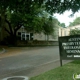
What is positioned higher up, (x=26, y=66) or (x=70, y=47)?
(x=70, y=47)

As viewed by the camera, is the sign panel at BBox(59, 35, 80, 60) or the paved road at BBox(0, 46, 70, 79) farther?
the paved road at BBox(0, 46, 70, 79)

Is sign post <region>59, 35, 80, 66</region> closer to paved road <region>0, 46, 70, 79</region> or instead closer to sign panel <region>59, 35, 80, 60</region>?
sign panel <region>59, 35, 80, 60</region>

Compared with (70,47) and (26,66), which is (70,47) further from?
(26,66)

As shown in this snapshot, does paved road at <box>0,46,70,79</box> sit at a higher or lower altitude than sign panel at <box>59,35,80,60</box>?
lower

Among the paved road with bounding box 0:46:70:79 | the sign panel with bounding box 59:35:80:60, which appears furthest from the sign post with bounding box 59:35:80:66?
the paved road with bounding box 0:46:70:79

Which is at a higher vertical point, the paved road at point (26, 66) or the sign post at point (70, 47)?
the sign post at point (70, 47)

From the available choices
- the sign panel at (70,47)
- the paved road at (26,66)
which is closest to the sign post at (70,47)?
the sign panel at (70,47)

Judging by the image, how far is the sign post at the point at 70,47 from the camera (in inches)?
395

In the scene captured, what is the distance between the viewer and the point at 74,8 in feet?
35.9

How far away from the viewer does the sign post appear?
395 inches

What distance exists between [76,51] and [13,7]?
349 cm

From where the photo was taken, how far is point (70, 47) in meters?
10.2

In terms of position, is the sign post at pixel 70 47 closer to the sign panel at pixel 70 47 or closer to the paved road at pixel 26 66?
the sign panel at pixel 70 47

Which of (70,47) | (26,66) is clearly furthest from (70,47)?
(26,66)
